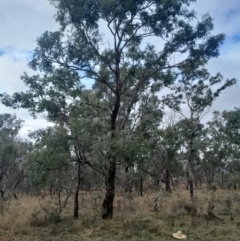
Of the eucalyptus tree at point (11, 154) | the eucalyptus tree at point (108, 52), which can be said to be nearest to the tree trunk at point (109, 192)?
the eucalyptus tree at point (108, 52)

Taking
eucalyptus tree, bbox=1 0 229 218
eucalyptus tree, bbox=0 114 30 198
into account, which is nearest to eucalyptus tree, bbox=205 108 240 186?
eucalyptus tree, bbox=1 0 229 218

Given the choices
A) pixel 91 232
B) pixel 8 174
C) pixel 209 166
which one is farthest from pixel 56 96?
pixel 209 166

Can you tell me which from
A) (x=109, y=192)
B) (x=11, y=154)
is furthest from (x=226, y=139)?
(x=11, y=154)

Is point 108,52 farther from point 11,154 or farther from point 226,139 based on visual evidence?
point 11,154

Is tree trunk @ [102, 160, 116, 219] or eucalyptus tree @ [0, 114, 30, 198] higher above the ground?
eucalyptus tree @ [0, 114, 30, 198]

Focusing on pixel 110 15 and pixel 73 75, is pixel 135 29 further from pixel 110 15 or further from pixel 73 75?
pixel 73 75

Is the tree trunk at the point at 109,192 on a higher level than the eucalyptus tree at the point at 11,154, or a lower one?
lower

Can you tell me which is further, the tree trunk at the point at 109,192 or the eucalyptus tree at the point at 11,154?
the eucalyptus tree at the point at 11,154

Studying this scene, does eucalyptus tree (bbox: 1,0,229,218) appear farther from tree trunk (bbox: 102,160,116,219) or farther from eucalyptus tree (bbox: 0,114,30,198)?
eucalyptus tree (bbox: 0,114,30,198)

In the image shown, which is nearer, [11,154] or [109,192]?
[109,192]

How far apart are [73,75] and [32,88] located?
68.1 inches

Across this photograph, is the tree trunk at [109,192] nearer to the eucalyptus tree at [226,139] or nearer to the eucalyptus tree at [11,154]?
the eucalyptus tree at [226,139]

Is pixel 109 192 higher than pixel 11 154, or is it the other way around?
pixel 11 154

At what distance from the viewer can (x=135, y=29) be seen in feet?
41.1
